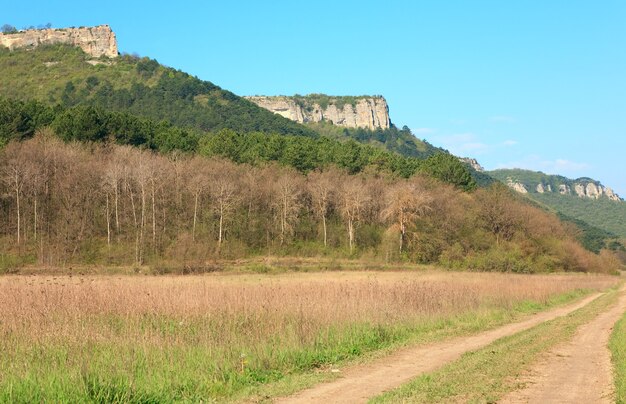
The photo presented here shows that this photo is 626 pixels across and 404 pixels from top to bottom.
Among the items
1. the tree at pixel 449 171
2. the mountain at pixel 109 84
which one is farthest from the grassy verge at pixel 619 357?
the mountain at pixel 109 84

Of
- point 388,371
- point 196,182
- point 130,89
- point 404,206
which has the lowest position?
point 388,371

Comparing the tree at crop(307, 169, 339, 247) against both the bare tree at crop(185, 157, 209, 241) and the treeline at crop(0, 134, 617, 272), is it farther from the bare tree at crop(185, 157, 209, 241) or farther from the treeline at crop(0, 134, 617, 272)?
the bare tree at crop(185, 157, 209, 241)

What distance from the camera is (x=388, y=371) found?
12.8 meters

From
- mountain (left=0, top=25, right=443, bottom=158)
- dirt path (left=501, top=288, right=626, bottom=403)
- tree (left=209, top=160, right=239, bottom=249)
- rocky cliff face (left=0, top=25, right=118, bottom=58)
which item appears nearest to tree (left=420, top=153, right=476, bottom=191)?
tree (left=209, top=160, right=239, bottom=249)

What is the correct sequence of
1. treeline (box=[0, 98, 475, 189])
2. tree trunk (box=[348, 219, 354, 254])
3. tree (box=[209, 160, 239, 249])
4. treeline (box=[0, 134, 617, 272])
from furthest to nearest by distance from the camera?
treeline (box=[0, 98, 475, 189]) → tree trunk (box=[348, 219, 354, 254]) → tree (box=[209, 160, 239, 249]) → treeline (box=[0, 134, 617, 272])

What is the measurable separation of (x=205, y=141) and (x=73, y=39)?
121m

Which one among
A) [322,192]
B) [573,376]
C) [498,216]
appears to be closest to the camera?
[573,376]

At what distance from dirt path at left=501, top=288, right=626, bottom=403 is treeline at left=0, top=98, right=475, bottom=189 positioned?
64.3m

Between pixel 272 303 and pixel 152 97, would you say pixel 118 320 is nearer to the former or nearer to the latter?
pixel 272 303

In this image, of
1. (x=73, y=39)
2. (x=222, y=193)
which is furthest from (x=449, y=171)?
(x=73, y=39)

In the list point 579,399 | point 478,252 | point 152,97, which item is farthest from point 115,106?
point 579,399

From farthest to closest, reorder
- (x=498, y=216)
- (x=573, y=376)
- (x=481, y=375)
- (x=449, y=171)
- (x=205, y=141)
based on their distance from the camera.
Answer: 1. (x=449, y=171)
2. (x=205, y=141)
3. (x=498, y=216)
4. (x=573, y=376)
5. (x=481, y=375)

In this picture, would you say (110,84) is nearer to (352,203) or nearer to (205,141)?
(205,141)

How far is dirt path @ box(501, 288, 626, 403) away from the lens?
1016 centimetres
